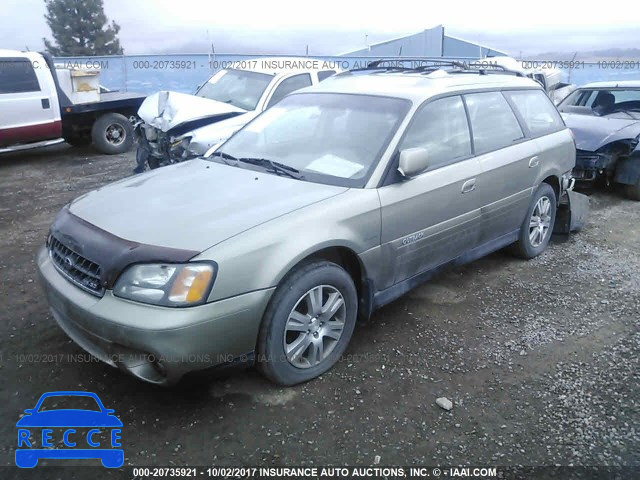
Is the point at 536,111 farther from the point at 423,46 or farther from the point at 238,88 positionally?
the point at 423,46

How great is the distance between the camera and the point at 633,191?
6930 mm

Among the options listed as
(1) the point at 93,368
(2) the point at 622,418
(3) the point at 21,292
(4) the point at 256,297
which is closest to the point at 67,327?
(1) the point at 93,368

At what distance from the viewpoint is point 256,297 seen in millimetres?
2598

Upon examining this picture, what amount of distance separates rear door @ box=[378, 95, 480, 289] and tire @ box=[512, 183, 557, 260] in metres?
0.92

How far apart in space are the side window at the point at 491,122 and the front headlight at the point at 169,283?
95.2 inches

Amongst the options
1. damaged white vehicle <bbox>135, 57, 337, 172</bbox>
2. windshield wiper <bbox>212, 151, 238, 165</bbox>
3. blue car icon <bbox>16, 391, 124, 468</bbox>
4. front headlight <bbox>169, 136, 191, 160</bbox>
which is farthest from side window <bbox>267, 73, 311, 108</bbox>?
blue car icon <bbox>16, 391, 124, 468</bbox>

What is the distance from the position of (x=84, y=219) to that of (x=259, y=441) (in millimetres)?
1564

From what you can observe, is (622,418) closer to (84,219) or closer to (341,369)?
(341,369)

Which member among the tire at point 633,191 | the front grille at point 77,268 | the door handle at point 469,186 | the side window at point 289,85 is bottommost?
the tire at point 633,191

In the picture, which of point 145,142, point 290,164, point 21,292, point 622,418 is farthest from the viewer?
point 145,142

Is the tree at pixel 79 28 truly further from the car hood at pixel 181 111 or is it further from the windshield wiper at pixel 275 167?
the windshield wiper at pixel 275 167

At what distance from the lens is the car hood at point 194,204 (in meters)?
2.66

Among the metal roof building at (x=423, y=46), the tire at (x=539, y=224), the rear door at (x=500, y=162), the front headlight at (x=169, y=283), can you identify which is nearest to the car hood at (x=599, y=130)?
the tire at (x=539, y=224)

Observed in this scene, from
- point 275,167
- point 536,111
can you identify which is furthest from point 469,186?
point 536,111
